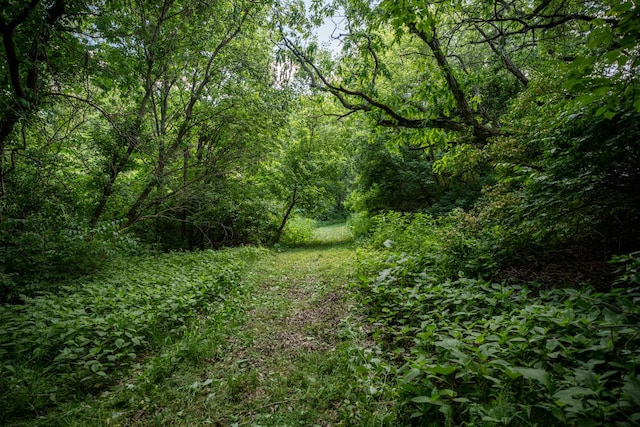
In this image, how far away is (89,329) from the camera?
3508 mm

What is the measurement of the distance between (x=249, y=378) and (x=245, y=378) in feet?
0.17

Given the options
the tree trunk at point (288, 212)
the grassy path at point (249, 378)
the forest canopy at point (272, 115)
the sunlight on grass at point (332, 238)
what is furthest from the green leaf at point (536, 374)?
the tree trunk at point (288, 212)

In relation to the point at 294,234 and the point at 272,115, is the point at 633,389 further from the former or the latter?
the point at 294,234

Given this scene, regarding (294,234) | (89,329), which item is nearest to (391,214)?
(294,234)

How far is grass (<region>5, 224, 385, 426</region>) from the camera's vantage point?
97.2 inches

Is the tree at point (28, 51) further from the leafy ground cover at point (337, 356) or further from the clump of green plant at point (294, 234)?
the clump of green plant at point (294, 234)

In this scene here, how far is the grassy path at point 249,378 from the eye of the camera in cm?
248

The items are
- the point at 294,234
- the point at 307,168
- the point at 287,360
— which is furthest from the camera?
the point at 294,234

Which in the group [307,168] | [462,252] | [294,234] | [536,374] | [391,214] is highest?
[307,168]

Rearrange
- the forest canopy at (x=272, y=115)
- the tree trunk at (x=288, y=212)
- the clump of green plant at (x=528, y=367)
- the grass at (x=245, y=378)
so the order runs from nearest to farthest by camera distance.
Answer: the clump of green plant at (x=528, y=367) < the grass at (x=245, y=378) < the forest canopy at (x=272, y=115) < the tree trunk at (x=288, y=212)

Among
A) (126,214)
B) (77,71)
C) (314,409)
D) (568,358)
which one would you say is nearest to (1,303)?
(77,71)

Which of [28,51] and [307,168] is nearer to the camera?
[28,51]

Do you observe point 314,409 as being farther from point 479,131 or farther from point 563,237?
point 479,131

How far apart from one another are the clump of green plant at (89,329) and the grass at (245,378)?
14 centimetres
